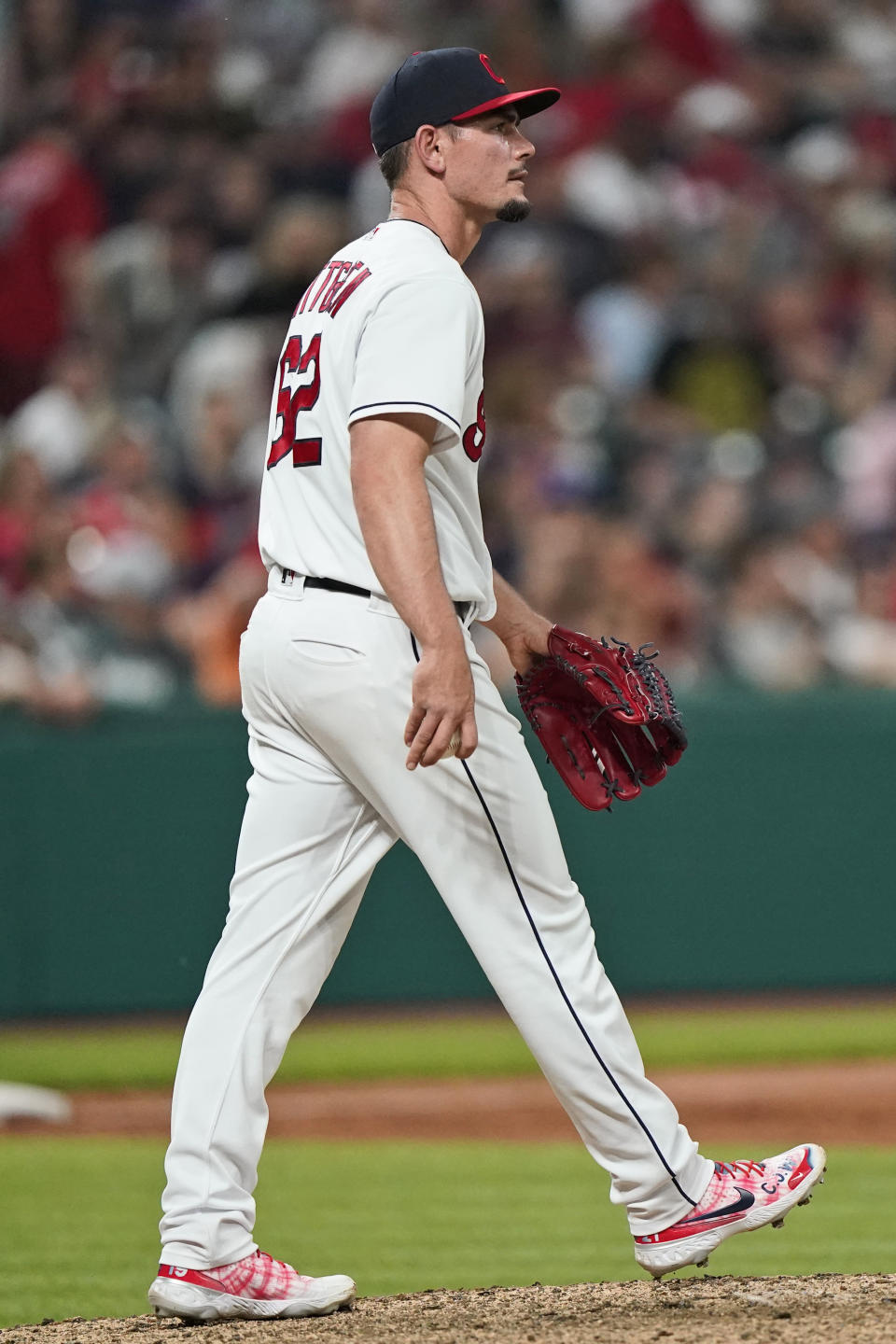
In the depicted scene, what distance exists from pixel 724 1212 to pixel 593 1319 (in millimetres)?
247

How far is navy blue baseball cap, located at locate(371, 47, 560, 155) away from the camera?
2.66 meters

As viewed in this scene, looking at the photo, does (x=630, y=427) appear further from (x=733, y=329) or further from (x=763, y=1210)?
(x=763, y=1210)

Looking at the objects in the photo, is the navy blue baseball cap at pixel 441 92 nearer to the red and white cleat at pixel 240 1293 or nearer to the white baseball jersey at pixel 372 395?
the white baseball jersey at pixel 372 395

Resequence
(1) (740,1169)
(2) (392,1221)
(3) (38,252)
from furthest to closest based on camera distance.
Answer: (3) (38,252) < (2) (392,1221) < (1) (740,1169)

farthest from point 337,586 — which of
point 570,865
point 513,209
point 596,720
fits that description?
point 570,865

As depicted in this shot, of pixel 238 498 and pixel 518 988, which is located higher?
pixel 238 498

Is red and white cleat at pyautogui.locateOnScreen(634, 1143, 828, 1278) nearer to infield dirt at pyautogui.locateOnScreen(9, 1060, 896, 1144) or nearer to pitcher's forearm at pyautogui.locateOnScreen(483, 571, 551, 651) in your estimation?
pitcher's forearm at pyautogui.locateOnScreen(483, 571, 551, 651)

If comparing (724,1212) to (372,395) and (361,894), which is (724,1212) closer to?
(361,894)

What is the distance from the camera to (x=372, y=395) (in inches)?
97.0

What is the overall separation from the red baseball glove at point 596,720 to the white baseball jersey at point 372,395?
0.20m

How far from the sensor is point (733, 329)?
9.09 m

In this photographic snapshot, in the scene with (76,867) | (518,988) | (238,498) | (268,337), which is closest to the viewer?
(518,988)

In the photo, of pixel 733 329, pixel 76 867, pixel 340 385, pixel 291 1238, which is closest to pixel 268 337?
pixel 733 329

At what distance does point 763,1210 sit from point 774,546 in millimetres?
5392
